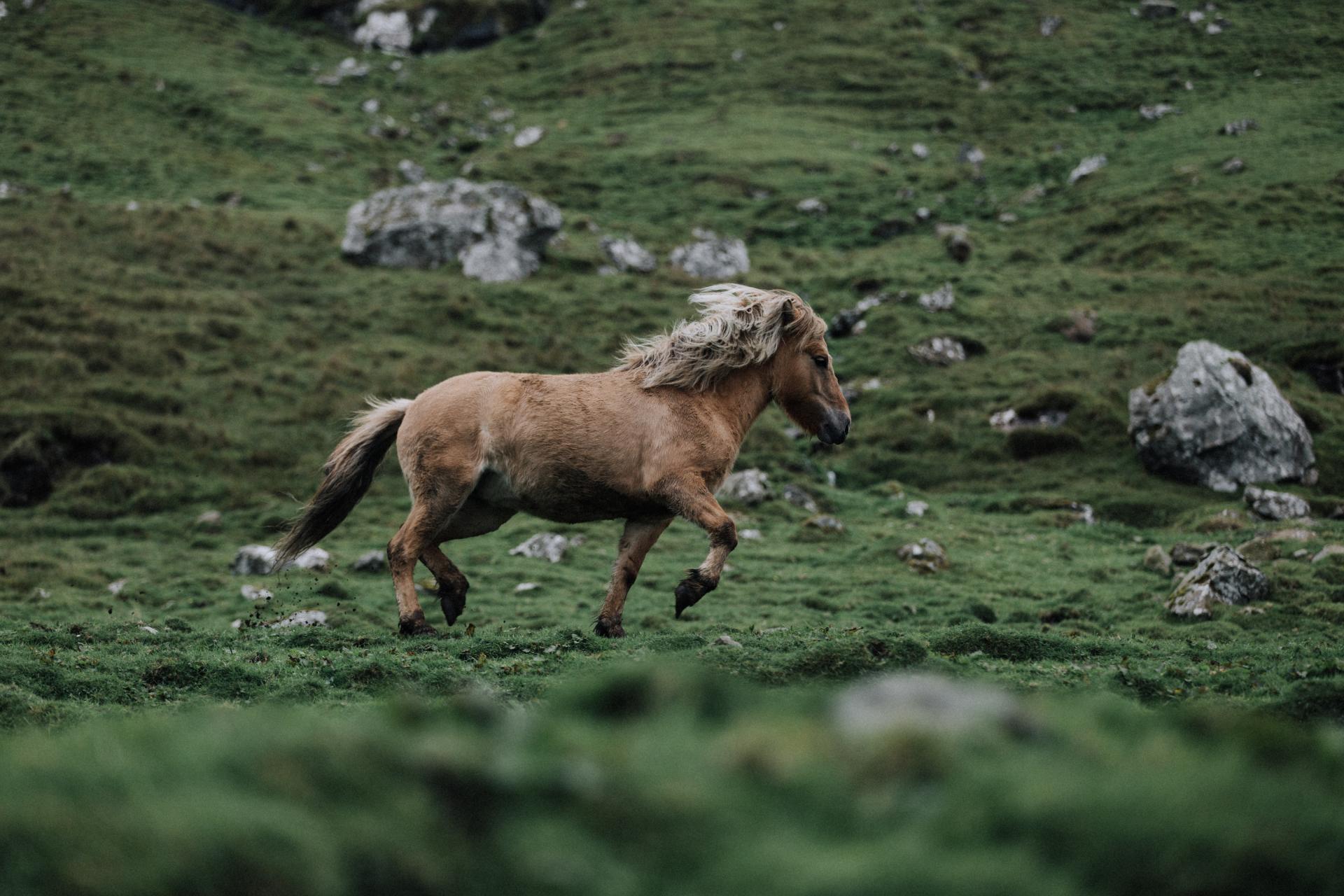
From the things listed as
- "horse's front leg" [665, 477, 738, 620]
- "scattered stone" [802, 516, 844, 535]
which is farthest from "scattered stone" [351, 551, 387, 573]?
"horse's front leg" [665, 477, 738, 620]

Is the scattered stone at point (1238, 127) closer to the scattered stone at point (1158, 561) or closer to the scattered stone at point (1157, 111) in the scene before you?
the scattered stone at point (1157, 111)

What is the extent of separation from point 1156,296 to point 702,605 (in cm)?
2441

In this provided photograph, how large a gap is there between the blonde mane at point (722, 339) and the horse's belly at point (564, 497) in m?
1.29

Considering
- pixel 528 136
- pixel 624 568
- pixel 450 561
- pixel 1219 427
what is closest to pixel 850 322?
pixel 1219 427

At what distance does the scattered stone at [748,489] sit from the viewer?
73.0 feet

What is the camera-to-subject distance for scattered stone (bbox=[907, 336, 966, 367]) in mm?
30547

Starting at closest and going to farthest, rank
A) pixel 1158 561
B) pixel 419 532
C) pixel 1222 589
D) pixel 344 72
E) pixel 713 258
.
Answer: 1. pixel 419 532
2. pixel 1222 589
3. pixel 1158 561
4. pixel 713 258
5. pixel 344 72

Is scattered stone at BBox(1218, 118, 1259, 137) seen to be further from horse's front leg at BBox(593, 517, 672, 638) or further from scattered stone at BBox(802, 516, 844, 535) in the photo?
horse's front leg at BBox(593, 517, 672, 638)

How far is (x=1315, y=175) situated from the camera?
137ft

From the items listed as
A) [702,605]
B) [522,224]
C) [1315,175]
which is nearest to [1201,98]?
[1315,175]

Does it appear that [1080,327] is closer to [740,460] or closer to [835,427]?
[740,460]

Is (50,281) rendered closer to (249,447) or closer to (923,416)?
(249,447)

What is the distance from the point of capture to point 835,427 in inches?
476

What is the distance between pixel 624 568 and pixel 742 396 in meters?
2.33
